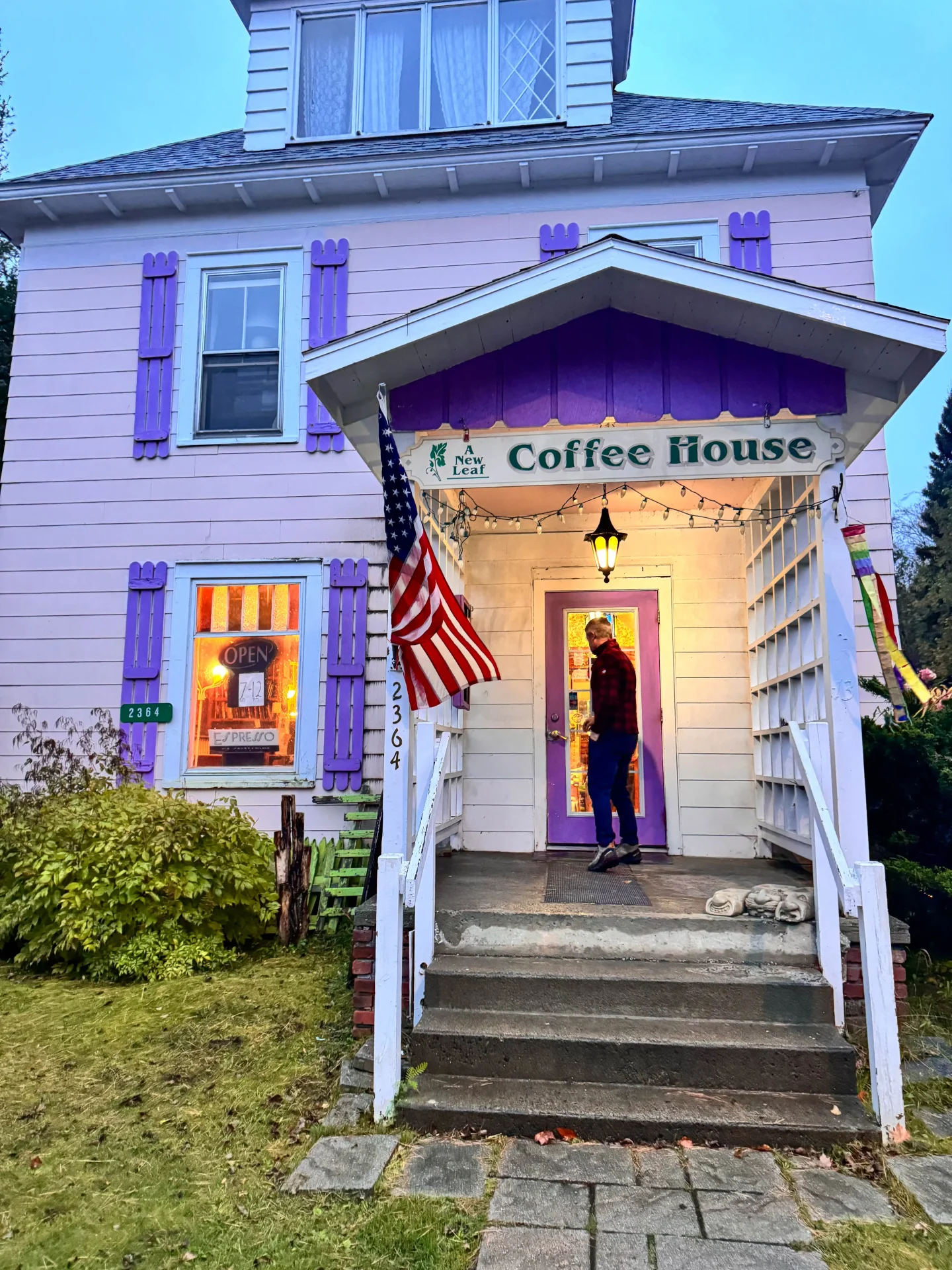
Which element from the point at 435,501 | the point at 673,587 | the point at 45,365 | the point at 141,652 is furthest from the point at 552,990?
the point at 45,365

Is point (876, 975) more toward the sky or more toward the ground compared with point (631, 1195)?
more toward the sky

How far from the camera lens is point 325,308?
7.71 m

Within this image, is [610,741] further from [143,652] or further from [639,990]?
[143,652]

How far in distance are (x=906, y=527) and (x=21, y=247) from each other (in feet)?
A: 107

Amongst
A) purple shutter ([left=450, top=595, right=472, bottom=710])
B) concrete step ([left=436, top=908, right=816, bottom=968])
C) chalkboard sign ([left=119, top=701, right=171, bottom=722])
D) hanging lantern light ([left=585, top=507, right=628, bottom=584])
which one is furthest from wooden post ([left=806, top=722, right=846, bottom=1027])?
chalkboard sign ([left=119, top=701, right=171, bottom=722])

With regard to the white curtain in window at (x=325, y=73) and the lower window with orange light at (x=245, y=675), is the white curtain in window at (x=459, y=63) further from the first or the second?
the lower window with orange light at (x=245, y=675)

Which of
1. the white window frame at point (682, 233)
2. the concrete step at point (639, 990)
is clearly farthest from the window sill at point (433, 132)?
the concrete step at point (639, 990)

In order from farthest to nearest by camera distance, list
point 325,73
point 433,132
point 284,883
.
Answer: point 325,73
point 433,132
point 284,883

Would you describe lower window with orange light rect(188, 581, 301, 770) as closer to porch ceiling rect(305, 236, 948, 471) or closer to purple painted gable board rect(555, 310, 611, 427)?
porch ceiling rect(305, 236, 948, 471)

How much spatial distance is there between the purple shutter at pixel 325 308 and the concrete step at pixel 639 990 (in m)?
4.82

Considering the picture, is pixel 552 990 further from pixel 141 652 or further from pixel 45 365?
pixel 45 365

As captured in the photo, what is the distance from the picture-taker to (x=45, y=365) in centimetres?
806

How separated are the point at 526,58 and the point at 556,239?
228 centimetres

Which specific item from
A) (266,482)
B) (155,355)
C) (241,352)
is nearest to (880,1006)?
(266,482)
